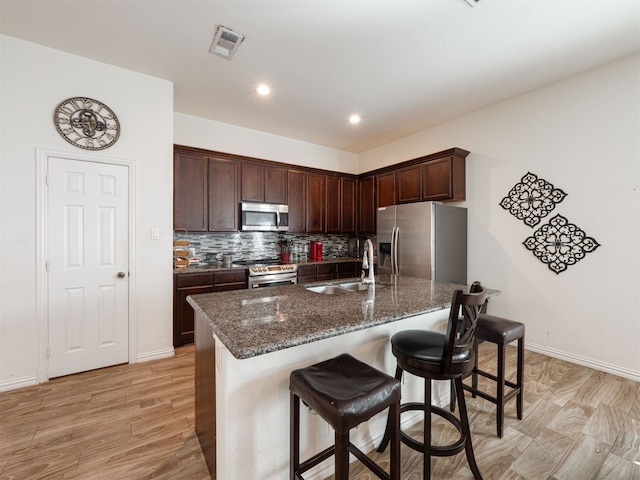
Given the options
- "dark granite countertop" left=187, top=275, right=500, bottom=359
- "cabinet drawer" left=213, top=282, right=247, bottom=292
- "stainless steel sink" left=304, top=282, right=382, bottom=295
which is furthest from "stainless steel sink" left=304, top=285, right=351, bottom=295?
"cabinet drawer" left=213, top=282, right=247, bottom=292

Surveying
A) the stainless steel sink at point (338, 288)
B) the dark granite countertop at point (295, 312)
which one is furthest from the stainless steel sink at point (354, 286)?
the dark granite countertop at point (295, 312)

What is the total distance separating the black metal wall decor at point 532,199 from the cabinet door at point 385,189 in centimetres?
155

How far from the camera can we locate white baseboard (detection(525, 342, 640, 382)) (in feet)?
8.73

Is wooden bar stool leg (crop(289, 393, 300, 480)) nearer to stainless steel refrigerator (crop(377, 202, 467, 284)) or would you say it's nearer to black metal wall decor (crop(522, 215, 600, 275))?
stainless steel refrigerator (crop(377, 202, 467, 284))

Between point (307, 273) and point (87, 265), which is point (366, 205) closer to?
point (307, 273)

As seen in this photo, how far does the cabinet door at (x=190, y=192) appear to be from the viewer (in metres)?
3.61

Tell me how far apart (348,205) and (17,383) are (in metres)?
4.51

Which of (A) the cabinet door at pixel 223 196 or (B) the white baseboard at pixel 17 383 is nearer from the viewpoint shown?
(B) the white baseboard at pixel 17 383

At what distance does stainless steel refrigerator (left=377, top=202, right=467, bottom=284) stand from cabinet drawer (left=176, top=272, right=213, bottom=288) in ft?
7.85

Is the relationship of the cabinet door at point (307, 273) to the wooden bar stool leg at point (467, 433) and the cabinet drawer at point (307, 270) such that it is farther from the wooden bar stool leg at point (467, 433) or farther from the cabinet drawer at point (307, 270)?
the wooden bar stool leg at point (467, 433)

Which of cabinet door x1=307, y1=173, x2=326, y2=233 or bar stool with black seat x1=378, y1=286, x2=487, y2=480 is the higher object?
cabinet door x1=307, y1=173, x2=326, y2=233

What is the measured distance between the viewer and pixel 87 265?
275 centimetres

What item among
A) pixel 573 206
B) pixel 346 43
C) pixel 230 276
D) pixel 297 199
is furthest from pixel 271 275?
pixel 573 206

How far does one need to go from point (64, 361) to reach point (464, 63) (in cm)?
465
